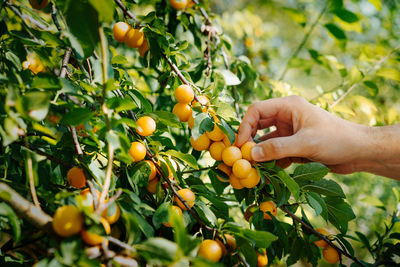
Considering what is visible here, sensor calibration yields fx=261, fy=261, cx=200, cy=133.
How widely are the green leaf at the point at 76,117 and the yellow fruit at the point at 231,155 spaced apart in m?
0.39

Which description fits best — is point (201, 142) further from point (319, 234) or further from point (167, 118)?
point (319, 234)

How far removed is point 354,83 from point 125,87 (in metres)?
1.21

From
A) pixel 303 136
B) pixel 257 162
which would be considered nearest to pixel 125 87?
pixel 257 162

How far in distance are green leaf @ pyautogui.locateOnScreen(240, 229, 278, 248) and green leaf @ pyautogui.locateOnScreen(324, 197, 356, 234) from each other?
358 mm

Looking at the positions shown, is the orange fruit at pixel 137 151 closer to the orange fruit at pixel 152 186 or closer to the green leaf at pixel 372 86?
the orange fruit at pixel 152 186

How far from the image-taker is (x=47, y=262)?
451mm

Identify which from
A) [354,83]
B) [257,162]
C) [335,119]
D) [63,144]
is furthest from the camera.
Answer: [354,83]

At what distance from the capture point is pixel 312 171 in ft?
2.47

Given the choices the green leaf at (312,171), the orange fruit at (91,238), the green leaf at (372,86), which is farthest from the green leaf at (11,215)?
the green leaf at (372,86)

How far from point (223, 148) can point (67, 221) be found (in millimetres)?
472

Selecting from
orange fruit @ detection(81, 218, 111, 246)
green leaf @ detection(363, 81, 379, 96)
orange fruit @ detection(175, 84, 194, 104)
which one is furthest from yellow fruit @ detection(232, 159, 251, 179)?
green leaf @ detection(363, 81, 379, 96)

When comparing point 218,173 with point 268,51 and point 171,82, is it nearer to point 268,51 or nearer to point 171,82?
point 171,82

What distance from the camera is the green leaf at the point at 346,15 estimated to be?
117 cm

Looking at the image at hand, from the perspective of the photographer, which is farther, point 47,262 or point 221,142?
point 221,142
